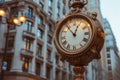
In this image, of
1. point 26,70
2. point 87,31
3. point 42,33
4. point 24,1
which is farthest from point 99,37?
point 42,33

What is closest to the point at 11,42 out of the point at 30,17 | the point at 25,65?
the point at 25,65

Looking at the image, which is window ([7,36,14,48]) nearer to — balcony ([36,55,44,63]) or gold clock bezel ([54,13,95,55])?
balcony ([36,55,44,63])

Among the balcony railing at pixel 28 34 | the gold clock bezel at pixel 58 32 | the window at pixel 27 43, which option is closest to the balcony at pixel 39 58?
the window at pixel 27 43

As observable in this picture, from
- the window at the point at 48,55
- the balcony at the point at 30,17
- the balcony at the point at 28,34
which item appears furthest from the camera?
the window at the point at 48,55

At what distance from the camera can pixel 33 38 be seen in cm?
3073

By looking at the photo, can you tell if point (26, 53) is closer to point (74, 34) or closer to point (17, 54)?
point (17, 54)

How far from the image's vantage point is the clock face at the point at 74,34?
316 centimetres

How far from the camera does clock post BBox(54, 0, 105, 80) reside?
10.0 feet

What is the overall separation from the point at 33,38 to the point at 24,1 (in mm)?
5079

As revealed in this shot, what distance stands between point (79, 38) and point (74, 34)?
0.30 ft

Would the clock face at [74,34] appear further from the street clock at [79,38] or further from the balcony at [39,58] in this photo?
the balcony at [39,58]

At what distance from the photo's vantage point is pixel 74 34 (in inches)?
128

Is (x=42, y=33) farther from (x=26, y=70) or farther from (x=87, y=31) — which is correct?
(x=87, y=31)

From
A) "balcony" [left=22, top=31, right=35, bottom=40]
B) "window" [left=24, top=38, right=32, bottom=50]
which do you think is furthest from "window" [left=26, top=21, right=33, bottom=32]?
"window" [left=24, top=38, right=32, bottom=50]
